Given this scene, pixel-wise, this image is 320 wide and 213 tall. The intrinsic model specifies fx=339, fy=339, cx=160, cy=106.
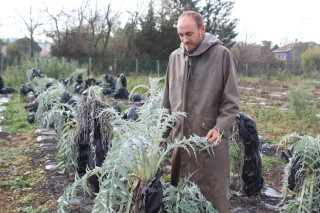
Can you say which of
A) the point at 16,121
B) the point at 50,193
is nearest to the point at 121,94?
the point at 16,121

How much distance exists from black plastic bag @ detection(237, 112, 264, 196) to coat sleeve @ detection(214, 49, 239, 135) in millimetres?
1424

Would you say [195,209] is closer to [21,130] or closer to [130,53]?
[21,130]

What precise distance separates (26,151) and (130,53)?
22990mm

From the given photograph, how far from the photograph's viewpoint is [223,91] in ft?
8.41

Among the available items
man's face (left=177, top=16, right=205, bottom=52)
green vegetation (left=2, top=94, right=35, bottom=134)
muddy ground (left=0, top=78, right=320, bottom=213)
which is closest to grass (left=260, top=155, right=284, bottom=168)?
muddy ground (left=0, top=78, right=320, bottom=213)

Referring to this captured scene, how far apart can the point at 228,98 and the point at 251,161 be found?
171 cm

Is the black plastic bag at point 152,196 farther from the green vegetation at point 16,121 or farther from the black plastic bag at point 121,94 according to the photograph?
the black plastic bag at point 121,94

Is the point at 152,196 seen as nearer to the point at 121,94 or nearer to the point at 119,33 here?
the point at 121,94

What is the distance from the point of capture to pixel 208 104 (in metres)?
2.57

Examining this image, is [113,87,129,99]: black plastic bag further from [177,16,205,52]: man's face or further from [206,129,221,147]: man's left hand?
[206,129,221,147]: man's left hand

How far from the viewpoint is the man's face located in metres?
2.45

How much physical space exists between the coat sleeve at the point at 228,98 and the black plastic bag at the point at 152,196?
0.60 m

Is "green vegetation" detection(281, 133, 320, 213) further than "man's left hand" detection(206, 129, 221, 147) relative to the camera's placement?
Yes

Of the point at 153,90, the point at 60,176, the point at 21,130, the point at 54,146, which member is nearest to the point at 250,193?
the point at 153,90
